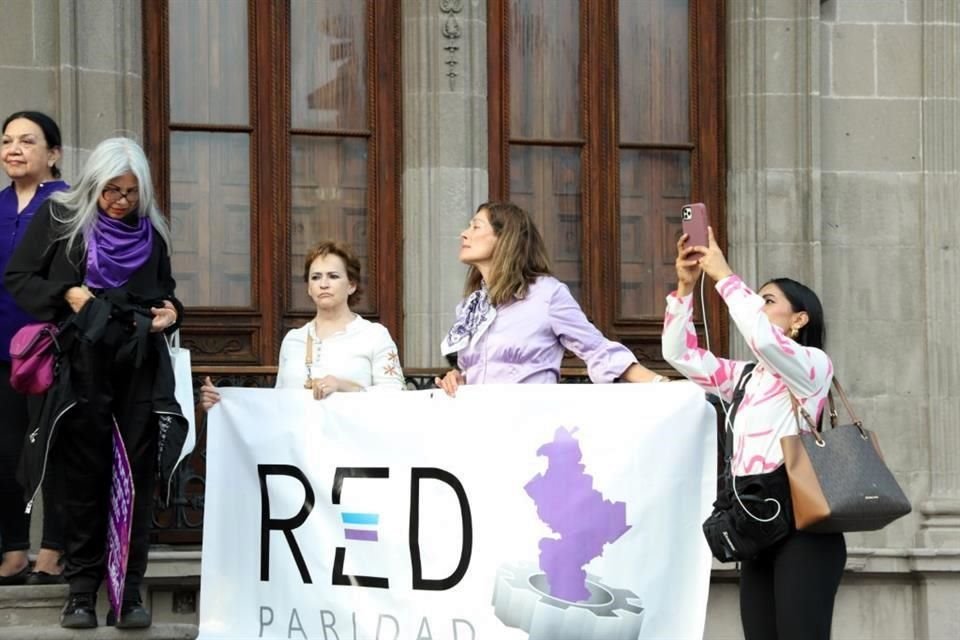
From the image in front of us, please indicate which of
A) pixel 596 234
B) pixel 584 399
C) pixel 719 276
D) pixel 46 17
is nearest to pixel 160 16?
pixel 46 17

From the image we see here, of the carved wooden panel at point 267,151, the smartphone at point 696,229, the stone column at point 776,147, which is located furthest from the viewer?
the stone column at point 776,147

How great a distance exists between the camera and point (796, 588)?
289 inches

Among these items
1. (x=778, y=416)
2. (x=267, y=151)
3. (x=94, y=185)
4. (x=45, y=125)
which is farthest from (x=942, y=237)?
(x=94, y=185)

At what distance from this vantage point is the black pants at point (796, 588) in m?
7.31

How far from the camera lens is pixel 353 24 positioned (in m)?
Answer: 12.1

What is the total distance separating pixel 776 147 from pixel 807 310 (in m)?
4.85

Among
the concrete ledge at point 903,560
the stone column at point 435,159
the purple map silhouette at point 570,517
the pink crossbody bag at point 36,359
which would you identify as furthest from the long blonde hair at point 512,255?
the concrete ledge at point 903,560

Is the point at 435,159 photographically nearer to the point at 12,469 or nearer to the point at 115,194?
the point at 115,194

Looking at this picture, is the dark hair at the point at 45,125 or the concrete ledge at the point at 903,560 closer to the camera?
the dark hair at the point at 45,125

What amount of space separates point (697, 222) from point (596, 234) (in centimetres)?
476

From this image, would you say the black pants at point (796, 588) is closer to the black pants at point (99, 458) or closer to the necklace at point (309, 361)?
the necklace at point (309, 361)

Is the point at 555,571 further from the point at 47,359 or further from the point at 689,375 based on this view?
the point at 47,359

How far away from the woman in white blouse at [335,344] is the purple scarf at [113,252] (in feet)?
2.61

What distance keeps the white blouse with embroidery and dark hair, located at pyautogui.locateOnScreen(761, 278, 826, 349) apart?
2.21m
